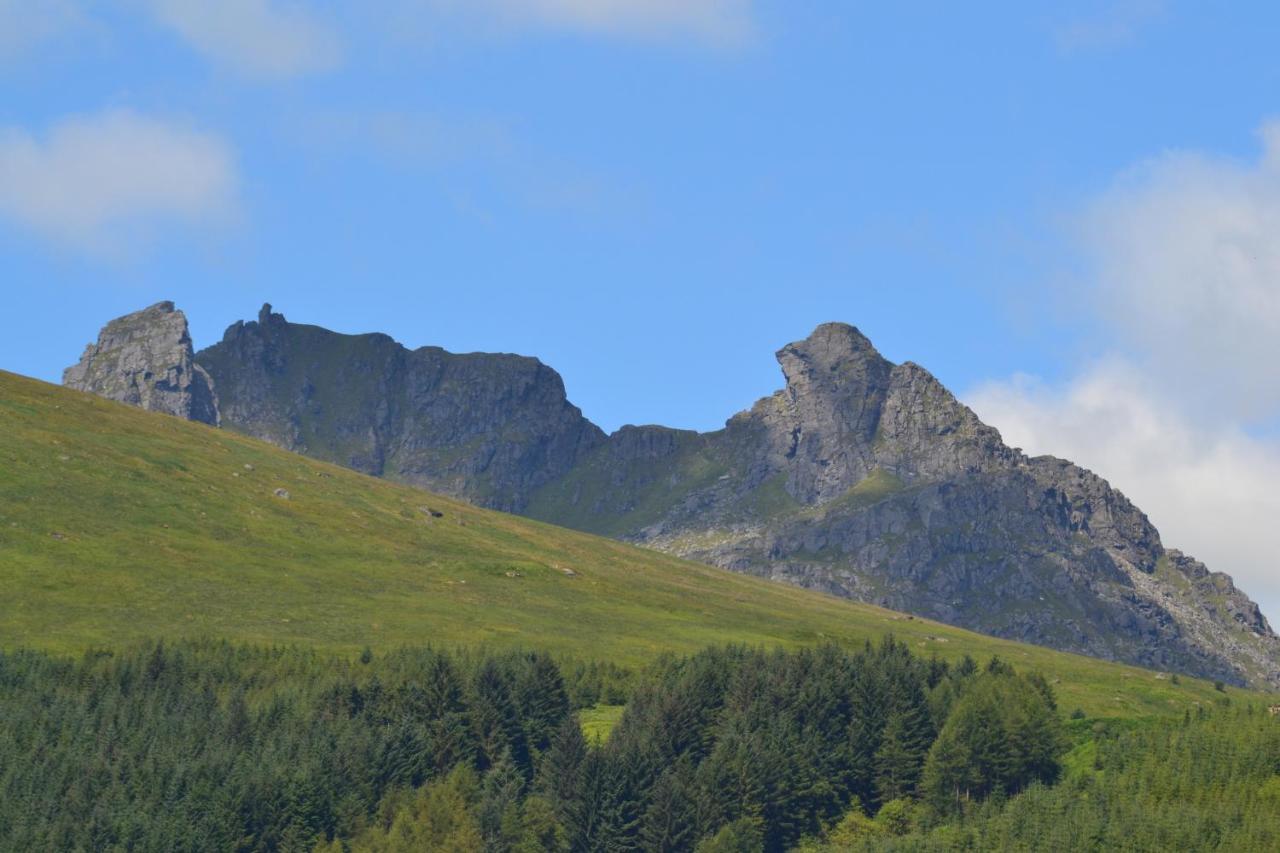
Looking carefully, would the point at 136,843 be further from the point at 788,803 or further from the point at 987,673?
the point at 987,673

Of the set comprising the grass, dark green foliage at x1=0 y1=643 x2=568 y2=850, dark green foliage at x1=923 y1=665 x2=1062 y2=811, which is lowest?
dark green foliage at x1=0 y1=643 x2=568 y2=850

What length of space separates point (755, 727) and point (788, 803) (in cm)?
1499

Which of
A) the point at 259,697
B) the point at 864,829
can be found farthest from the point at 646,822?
the point at 259,697

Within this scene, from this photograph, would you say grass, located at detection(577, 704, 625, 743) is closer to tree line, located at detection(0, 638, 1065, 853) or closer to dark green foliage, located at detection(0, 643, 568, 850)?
tree line, located at detection(0, 638, 1065, 853)

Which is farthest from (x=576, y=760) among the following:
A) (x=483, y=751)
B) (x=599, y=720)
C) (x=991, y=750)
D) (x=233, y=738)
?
(x=991, y=750)

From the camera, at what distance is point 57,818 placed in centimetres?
13525

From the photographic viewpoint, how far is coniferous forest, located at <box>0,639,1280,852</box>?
139m

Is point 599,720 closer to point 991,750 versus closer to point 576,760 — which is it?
point 576,760

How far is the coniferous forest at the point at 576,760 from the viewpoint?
139125mm

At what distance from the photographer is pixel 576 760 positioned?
515 feet

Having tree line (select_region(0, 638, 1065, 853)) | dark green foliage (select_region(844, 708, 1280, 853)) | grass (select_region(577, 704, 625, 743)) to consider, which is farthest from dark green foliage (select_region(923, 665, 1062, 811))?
grass (select_region(577, 704, 625, 743))

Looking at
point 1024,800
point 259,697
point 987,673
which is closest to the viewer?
point 1024,800

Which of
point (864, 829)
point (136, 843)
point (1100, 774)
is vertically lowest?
point (136, 843)

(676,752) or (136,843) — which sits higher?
(676,752)
